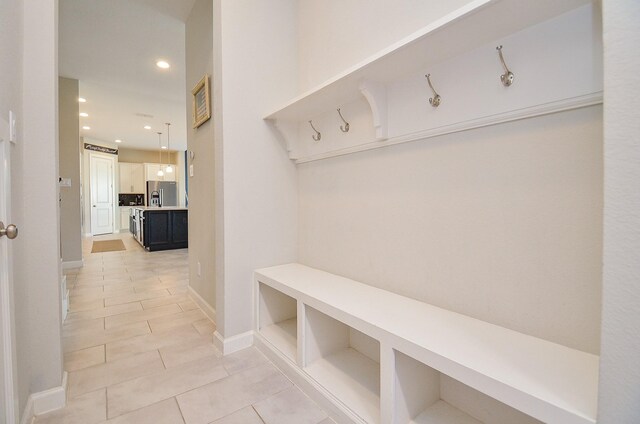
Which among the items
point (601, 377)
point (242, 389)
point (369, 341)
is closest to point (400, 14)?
point (601, 377)

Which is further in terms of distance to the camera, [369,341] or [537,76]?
[369,341]

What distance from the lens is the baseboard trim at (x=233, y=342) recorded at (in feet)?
6.17

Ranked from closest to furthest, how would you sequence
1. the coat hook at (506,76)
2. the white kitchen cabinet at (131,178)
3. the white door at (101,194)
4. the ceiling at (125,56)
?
the coat hook at (506,76) → the ceiling at (125,56) → the white door at (101,194) → the white kitchen cabinet at (131,178)

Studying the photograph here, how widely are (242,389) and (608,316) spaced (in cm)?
156

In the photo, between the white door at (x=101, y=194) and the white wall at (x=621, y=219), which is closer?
the white wall at (x=621, y=219)

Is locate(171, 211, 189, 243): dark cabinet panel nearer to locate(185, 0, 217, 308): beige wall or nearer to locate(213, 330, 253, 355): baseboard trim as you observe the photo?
locate(185, 0, 217, 308): beige wall

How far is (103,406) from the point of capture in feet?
4.59

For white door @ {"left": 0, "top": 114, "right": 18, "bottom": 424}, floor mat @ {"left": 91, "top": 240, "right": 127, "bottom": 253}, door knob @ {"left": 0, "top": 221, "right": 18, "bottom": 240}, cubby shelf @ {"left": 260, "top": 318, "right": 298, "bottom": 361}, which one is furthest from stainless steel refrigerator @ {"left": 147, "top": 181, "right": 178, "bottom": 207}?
door knob @ {"left": 0, "top": 221, "right": 18, "bottom": 240}

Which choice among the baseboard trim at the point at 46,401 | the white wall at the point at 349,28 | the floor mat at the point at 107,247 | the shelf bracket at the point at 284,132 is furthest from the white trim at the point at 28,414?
the floor mat at the point at 107,247

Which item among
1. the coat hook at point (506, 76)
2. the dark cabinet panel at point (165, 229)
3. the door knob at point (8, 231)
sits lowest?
the dark cabinet panel at point (165, 229)

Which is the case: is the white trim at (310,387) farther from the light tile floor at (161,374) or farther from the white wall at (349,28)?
the white wall at (349,28)

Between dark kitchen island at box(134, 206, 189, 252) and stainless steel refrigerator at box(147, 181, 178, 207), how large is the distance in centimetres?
345

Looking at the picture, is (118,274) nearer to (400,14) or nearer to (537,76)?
(400,14)

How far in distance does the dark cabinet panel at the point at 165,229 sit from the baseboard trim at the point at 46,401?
15.6 ft
